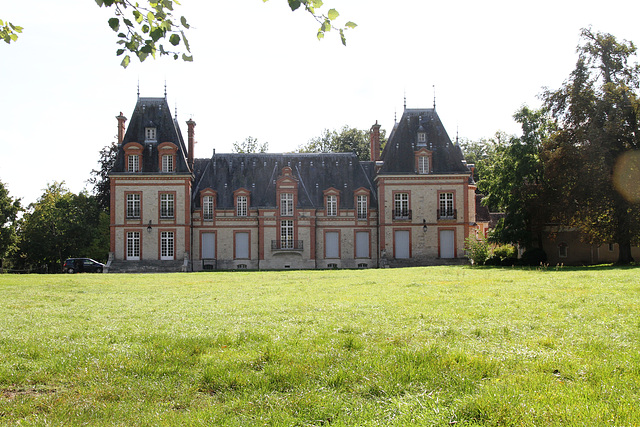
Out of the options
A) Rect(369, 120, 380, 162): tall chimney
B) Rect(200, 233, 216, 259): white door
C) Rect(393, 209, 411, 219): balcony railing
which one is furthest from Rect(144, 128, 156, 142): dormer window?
Rect(393, 209, 411, 219): balcony railing

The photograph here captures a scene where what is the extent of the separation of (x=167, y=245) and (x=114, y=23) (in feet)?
119

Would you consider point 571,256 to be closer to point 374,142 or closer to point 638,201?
point 638,201

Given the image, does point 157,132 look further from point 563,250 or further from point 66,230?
point 563,250

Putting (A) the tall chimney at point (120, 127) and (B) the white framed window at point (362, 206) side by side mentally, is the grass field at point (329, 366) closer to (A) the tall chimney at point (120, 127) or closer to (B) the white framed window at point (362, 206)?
(B) the white framed window at point (362, 206)

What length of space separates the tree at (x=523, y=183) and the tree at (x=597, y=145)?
1.65m

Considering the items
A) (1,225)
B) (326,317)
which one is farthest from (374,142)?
(326,317)

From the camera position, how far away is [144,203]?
4066 cm

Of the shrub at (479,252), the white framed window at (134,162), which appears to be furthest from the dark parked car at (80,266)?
the shrub at (479,252)

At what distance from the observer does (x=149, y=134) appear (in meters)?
41.8

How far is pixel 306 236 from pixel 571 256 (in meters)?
19.0

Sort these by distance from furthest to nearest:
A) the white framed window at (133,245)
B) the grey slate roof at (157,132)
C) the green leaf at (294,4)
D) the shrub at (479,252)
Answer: the grey slate roof at (157,132)
the white framed window at (133,245)
the shrub at (479,252)
the green leaf at (294,4)

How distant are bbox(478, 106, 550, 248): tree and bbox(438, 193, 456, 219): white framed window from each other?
382cm

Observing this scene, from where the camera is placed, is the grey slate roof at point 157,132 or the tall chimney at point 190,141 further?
the tall chimney at point 190,141

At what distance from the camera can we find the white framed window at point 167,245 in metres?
40.7
